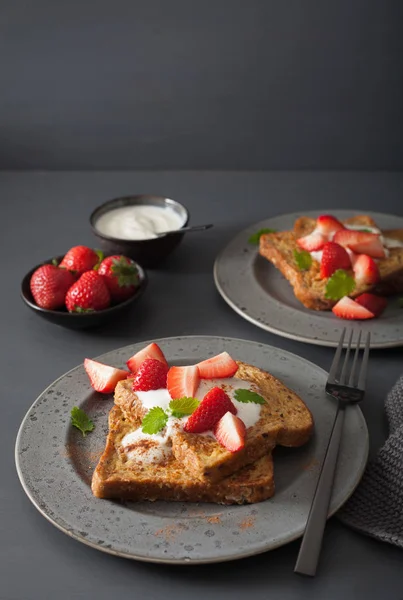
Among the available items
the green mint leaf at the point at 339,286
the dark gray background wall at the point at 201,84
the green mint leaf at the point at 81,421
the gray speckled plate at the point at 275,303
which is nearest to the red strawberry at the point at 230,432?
the green mint leaf at the point at 81,421

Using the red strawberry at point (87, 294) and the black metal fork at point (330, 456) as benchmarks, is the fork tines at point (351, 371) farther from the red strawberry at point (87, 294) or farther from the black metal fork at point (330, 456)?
the red strawberry at point (87, 294)

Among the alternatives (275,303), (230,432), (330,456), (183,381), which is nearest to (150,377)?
(183,381)

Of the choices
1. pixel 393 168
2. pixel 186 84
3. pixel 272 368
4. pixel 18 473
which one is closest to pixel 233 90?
pixel 186 84

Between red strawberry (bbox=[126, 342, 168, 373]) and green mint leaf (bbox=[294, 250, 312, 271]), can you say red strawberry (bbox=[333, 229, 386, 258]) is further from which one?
red strawberry (bbox=[126, 342, 168, 373])

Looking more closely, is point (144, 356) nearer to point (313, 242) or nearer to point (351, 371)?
point (351, 371)

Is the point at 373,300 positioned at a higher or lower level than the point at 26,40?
lower

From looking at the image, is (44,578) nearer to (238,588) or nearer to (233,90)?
(238,588)

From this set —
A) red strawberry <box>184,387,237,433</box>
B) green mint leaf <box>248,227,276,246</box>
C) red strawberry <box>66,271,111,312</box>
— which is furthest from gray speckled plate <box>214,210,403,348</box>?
red strawberry <box>184,387,237,433</box>
